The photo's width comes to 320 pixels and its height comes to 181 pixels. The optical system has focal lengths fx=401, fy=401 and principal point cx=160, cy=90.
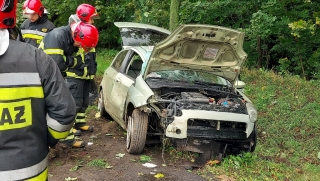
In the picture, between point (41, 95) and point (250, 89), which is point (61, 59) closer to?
point (41, 95)

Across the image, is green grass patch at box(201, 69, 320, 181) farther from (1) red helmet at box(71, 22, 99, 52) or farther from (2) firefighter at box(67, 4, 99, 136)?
(1) red helmet at box(71, 22, 99, 52)

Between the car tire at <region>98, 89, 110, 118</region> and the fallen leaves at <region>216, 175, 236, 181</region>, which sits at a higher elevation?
the fallen leaves at <region>216, 175, 236, 181</region>

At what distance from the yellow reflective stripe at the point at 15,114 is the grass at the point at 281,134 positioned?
124 inches

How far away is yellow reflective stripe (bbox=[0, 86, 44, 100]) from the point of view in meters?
2.06

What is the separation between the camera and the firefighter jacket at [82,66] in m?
5.55

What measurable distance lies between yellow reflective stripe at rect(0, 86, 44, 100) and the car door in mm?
3837

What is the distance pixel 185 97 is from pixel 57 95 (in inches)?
129

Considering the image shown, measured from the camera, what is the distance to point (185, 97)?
536 cm

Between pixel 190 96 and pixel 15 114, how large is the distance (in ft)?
11.4

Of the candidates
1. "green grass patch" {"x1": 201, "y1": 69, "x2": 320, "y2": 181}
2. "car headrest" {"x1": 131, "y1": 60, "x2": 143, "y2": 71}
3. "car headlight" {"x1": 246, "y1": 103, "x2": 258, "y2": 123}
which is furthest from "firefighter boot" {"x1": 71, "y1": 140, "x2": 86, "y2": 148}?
"car headlight" {"x1": 246, "y1": 103, "x2": 258, "y2": 123}

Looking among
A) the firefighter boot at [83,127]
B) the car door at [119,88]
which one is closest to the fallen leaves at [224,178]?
the car door at [119,88]

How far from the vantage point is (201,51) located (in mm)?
5578

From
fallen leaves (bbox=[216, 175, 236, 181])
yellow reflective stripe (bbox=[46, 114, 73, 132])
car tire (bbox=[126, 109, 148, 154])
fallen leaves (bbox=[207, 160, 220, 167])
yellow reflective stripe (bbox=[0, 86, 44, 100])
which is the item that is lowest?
fallen leaves (bbox=[207, 160, 220, 167])

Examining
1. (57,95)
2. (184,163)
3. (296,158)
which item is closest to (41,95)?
(57,95)
